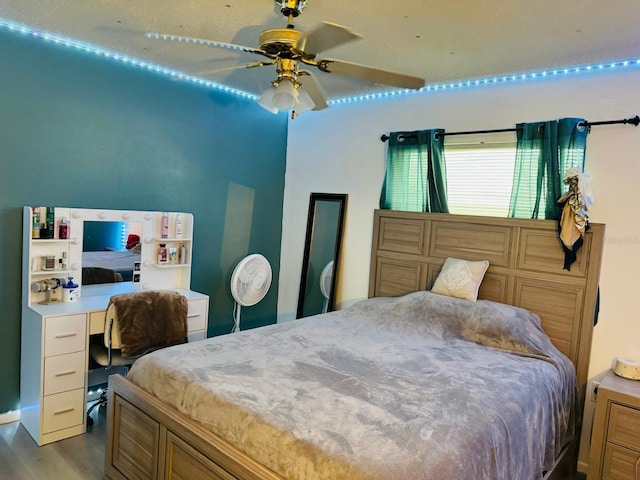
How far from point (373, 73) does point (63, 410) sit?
2.79 metres

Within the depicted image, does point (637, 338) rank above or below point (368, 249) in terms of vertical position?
below

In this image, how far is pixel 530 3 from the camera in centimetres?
207

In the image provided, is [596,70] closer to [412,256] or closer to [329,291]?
[412,256]

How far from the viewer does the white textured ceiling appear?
218 centimetres

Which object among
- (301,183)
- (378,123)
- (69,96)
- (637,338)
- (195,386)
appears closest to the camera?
(195,386)

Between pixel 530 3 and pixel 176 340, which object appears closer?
pixel 530 3

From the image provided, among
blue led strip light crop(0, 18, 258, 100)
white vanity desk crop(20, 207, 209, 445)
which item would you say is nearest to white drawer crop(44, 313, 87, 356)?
white vanity desk crop(20, 207, 209, 445)

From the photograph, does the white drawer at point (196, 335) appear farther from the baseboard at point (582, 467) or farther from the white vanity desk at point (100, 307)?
the baseboard at point (582, 467)

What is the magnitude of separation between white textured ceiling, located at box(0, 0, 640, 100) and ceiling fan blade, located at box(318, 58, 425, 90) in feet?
1.11

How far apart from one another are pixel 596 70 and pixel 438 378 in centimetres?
227

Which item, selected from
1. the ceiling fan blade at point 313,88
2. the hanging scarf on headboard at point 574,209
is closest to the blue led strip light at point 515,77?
the hanging scarf on headboard at point 574,209

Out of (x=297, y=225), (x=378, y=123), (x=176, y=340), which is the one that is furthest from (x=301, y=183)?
(x=176, y=340)

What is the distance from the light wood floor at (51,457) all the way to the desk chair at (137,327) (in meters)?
0.24

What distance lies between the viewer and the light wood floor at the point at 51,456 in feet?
8.07
